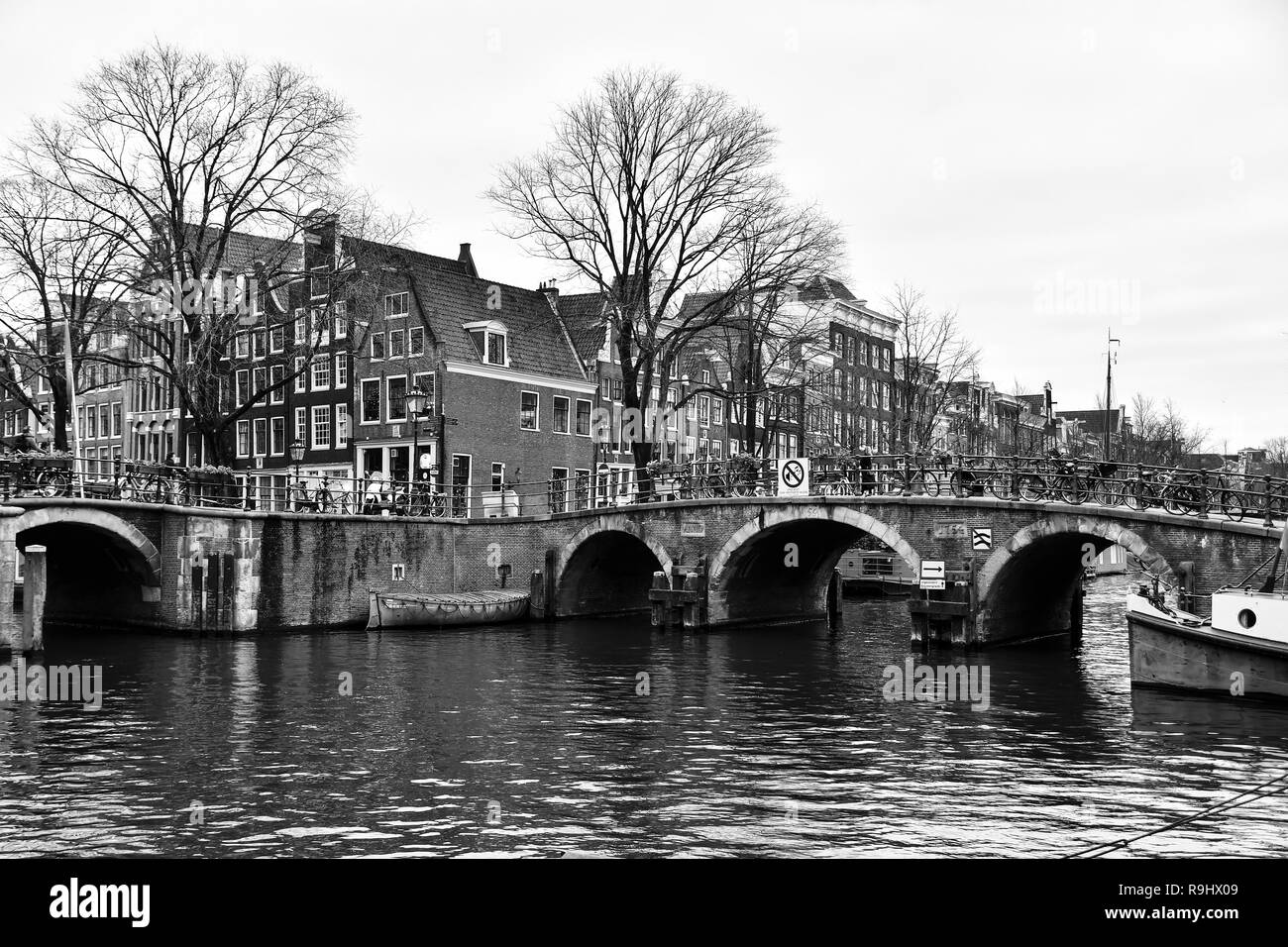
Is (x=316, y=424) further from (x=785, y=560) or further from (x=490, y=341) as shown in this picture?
(x=785, y=560)

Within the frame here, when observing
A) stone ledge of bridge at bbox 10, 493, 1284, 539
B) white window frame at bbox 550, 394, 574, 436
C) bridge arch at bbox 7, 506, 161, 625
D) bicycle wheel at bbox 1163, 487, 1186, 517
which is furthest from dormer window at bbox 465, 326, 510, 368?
bicycle wheel at bbox 1163, 487, 1186, 517

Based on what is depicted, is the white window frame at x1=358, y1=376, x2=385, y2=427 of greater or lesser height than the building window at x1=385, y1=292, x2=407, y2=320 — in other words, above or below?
below

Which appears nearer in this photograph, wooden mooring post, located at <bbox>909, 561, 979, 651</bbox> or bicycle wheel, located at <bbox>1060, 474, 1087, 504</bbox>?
bicycle wheel, located at <bbox>1060, 474, 1087, 504</bbox>

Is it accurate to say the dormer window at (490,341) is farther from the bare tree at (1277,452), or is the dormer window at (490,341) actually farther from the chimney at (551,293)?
the bare tree at (1277,452)

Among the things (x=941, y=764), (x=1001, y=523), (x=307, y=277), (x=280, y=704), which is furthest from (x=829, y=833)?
(x=307, y=277)

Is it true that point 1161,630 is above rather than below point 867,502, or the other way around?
below

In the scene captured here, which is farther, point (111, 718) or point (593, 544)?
point (593, 544)

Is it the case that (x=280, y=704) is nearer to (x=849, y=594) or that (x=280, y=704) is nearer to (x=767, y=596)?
(x=767, y=596)

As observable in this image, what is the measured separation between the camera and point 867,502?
30719mm

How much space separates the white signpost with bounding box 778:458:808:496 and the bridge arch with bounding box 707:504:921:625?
430mm

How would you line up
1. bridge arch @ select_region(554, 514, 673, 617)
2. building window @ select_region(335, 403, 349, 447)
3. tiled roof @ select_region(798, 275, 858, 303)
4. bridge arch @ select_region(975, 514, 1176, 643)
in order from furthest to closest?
building window @ select_region(335, 403, 349, 447) → tiled roof @ select_region(798, 275, 858, 303) → bridge arch @ select_region(554, 514, 673, 617) → bridge arch @ select_region(975, 514, 1176, 643)

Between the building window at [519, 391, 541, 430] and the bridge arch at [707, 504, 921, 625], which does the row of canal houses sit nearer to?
the building window at [519, 391, 541, 430]

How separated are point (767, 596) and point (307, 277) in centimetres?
1620

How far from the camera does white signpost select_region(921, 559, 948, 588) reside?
29000 millimetres
